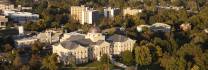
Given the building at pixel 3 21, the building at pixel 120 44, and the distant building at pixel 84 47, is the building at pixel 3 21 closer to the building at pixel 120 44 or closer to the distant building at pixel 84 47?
the distant building at pixel 84 47

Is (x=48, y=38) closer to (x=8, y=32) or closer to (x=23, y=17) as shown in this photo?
(x=8, y=32)

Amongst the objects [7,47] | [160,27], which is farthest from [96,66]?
[160,27]

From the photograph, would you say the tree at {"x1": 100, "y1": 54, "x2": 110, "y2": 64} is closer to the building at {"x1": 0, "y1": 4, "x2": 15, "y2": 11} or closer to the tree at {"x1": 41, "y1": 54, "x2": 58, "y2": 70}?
the tree at {"x1": 41, "y1": 54, "x2": 58, "y2": 70}

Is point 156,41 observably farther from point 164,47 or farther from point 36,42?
point 36,42

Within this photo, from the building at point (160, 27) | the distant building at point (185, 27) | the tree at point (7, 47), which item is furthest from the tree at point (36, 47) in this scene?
the distant building at point (185, 27)

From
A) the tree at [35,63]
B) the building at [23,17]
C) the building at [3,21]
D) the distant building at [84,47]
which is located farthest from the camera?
the building at [23,17]

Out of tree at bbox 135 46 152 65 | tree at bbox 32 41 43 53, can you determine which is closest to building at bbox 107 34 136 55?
tree at bbox 135 46 152 65

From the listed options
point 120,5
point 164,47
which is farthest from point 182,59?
point 120,5
